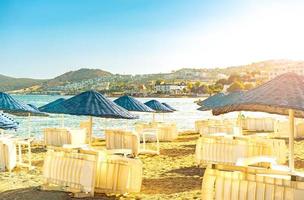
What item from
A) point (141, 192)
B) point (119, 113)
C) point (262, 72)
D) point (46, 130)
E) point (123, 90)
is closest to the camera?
point (141, 192)

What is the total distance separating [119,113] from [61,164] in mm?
2874

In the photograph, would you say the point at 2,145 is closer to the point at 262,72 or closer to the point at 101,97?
the point at 101,97

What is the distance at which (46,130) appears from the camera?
18.6m

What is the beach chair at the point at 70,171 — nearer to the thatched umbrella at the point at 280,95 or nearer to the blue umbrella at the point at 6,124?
the blue umbrella at the point at 6,124

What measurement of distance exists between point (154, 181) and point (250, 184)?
16.2 feet

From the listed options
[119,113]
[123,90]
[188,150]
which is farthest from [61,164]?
[123,90]

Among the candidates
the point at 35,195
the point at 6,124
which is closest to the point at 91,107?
the point at 6,124

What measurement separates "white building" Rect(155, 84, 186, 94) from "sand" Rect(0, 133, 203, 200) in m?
153

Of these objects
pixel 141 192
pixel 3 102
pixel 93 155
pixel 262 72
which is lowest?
pixel 141 192

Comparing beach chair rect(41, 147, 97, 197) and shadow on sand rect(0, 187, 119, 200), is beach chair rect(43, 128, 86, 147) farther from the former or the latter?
shadow on sand rect(0, 187, 119, 200)

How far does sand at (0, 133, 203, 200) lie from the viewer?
908 centimetres

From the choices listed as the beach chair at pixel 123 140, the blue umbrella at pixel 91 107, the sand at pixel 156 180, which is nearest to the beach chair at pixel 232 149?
the sand at pixel 156 180

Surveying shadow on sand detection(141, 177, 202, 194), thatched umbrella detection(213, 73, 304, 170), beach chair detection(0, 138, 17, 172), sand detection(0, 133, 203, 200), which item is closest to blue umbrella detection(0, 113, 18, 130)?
sand detection(0, 133, 203, 200)

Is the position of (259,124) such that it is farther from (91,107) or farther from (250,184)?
(250,184)
